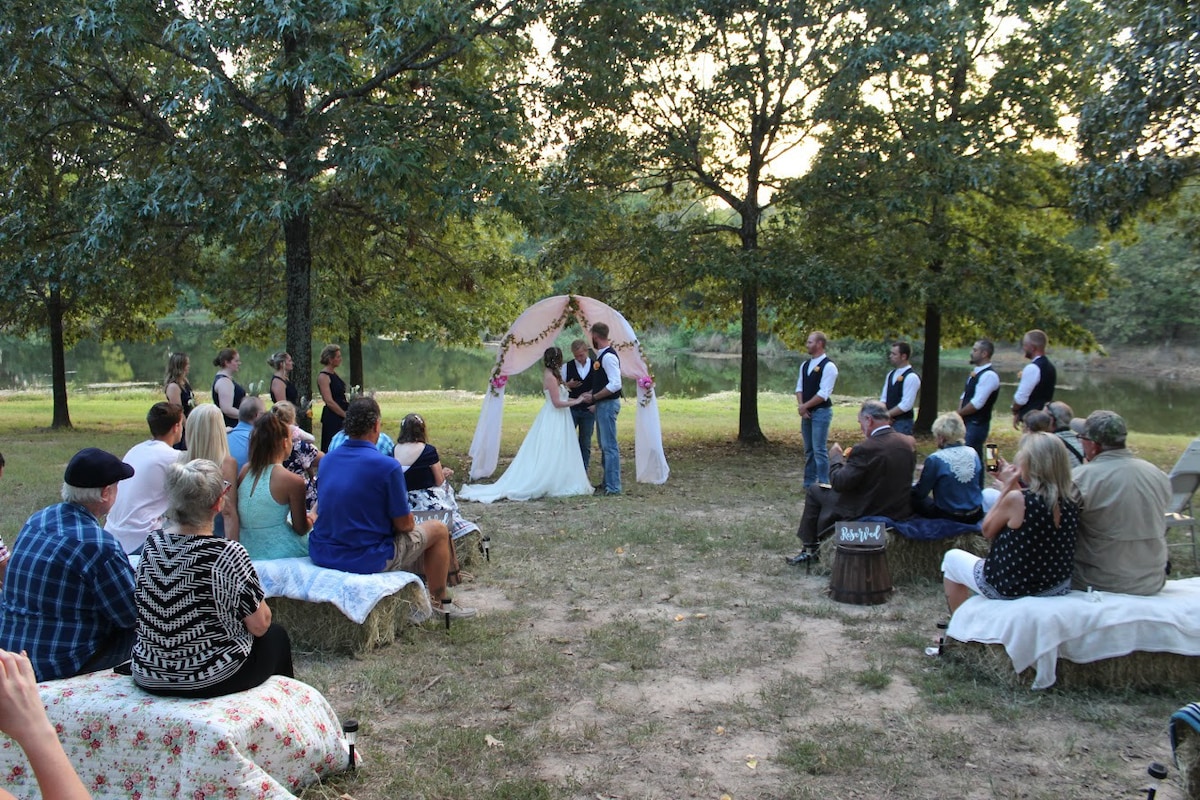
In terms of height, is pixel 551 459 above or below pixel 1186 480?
below

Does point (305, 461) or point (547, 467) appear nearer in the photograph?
point (305, 461)

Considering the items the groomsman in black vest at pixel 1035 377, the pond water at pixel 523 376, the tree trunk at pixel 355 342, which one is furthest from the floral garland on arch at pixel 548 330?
the pond water at pixel 523 376

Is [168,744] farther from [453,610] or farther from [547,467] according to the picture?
[547,467]

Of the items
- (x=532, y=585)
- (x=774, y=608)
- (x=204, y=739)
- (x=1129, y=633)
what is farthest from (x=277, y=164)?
(x=1129, y=633)

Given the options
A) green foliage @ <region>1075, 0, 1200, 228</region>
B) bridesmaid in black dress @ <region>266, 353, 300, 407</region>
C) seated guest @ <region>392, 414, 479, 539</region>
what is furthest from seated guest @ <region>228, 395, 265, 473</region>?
green foliage @ <region>1075, 0, 1200, 228</region>

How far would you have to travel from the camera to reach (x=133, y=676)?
3.69 meters

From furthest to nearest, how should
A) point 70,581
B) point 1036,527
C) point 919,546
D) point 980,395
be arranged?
point 980,395
point 919,546
point 1036,527
point 70,581

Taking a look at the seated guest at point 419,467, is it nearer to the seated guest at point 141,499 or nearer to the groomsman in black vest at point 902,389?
the seated guest at point 141,499

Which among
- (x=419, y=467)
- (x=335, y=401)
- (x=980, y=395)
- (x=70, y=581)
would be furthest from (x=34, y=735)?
(x=980, y=395)

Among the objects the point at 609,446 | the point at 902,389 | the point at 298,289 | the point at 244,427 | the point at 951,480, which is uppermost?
the point at 298,289

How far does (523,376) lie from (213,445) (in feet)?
105

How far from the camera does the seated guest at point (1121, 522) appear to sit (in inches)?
200

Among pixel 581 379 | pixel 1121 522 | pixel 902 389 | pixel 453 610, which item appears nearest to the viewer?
pixel 1121 522

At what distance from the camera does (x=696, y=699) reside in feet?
15.6
